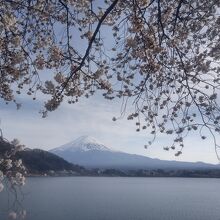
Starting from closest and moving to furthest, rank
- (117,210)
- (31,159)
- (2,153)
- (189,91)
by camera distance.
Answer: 1. (189,91)
2. (2,153)
3. (117,210)
4. (31,159)

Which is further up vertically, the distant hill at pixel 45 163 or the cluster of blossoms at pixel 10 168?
the distant hill at pixel 45 163

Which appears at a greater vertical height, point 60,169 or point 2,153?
point 60,169

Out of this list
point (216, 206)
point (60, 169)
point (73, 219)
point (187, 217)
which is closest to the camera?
point (73, 219)

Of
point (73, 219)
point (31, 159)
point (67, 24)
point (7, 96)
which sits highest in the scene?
point (31, 159)

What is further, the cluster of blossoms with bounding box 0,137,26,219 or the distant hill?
the distant hill

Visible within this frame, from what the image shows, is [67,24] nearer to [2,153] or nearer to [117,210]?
[2,153]

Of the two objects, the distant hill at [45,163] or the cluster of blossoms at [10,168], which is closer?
the cluster of blossoms at [10,168]

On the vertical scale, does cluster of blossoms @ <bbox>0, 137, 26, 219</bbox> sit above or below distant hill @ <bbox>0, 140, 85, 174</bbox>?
below

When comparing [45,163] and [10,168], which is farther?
[45,163]

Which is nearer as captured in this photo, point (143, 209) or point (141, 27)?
point (141, 27)

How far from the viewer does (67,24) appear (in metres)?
5.51

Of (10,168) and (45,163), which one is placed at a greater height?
(45,163)

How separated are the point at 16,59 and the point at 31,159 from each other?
90.1 m

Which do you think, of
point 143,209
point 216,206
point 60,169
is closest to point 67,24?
point 143,209
